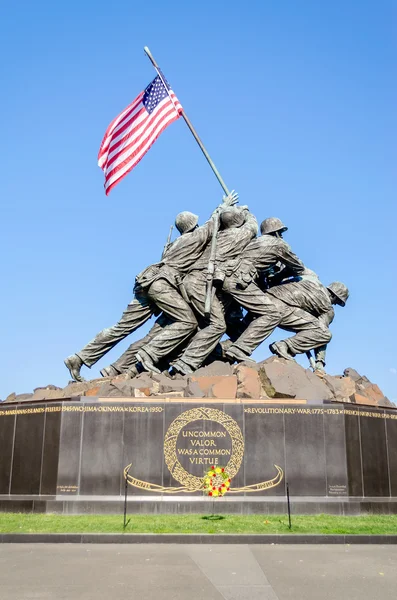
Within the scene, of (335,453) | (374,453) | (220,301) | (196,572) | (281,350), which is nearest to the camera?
(196,572)

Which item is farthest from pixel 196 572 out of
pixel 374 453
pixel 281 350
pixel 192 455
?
pixel 281 350

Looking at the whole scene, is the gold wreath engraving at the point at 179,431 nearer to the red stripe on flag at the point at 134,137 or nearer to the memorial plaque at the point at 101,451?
the memorial plaque at the point at 101,451

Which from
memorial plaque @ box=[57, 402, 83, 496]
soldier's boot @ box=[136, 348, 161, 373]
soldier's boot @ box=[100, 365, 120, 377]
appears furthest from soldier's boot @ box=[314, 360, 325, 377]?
memorial plaque @ box=[57, 402, 83, 496]

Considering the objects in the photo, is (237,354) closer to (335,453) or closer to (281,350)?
(281,350)

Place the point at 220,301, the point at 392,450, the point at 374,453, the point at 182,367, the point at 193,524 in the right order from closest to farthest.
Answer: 1. the point at 193,524
2. the point at 374,453
3. the point at 392,450
4. the point at 182,367
5. the point at 220,301

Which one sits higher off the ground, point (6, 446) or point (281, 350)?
point (281, 350)

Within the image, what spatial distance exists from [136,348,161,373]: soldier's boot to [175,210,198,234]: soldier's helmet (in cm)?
404

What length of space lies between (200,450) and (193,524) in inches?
122

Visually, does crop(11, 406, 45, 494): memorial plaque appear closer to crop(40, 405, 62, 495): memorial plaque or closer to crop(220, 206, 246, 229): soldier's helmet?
crop(40, 405, 62, 495): memorial plaque

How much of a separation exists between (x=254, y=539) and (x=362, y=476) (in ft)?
19.1

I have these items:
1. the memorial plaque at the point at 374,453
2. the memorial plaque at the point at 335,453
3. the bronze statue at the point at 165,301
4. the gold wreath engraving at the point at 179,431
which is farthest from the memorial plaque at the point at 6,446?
the memorial plaque at the point at 374,453

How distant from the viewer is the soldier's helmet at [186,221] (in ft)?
64.1

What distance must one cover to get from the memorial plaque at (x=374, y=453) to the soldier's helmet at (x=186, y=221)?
7382mm

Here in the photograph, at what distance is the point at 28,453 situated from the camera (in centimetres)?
1550
